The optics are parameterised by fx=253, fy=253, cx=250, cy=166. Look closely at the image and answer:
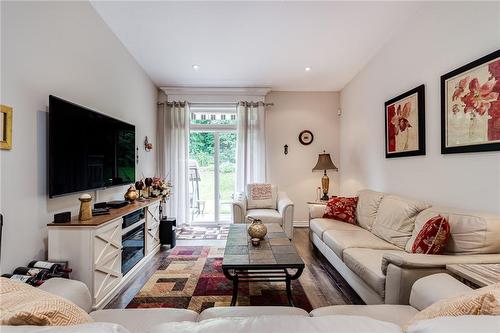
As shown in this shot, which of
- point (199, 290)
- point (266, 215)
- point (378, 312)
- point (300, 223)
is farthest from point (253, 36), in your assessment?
point (300, 223)

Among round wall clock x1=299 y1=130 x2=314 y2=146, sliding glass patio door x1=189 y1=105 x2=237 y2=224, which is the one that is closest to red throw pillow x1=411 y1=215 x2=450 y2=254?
round wall clock x1=299 y1=130 x2=314 y2=146

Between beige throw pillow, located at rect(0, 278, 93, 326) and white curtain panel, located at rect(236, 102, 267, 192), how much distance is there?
414 centimetres

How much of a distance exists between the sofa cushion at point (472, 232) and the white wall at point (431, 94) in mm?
207

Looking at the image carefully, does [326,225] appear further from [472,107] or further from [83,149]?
[83,149]

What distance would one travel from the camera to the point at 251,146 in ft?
16.5

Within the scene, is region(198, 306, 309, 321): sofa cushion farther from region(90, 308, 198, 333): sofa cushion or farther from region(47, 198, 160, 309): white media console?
region(47, 198, 160, 309): white media console

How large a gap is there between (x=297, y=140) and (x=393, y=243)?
3064 mm

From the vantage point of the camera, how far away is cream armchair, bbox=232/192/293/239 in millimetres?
3871

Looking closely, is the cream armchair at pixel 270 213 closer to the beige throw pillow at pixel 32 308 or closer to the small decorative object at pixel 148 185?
the small decorative object at pixel 148 185

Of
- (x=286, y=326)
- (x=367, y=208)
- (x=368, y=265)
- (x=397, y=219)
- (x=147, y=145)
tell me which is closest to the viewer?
(x=286, y=326)

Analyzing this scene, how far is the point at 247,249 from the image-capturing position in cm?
235

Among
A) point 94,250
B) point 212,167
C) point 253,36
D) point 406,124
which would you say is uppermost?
point 253,36

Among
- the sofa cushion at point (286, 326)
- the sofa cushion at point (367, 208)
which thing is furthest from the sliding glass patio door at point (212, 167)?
the sofa cushion at point (286, 326)

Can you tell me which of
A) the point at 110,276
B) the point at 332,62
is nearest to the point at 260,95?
the point at 332,62
